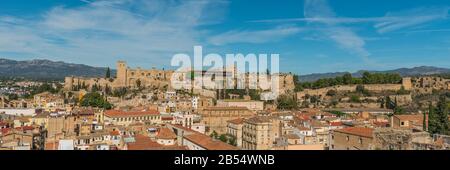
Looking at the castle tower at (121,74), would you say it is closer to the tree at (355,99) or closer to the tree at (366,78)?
the tree at (355,99)

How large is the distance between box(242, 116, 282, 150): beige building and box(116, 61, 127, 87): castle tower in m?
21.8

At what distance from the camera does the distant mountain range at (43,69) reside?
67.8 metres

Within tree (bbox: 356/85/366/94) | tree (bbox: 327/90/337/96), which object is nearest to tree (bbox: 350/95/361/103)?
tree (bbox: 356/85/366/94)

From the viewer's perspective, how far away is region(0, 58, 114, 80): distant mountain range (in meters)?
67.8

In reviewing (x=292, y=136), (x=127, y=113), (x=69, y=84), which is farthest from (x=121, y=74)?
(x=292, y=136)

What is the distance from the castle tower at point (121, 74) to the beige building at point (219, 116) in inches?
632

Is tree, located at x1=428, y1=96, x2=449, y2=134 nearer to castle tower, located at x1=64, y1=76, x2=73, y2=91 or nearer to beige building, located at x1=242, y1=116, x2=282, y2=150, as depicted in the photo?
beige building, located at x1=242, y1=116, x2=282, y2=150

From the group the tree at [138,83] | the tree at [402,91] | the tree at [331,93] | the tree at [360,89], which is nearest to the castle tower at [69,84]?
the tree at [138,83]

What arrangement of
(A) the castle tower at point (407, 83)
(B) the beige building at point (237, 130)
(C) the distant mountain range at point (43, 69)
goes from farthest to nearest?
(C) the distant mountain range at point (43, 69)
(A) the castle tower at point (407, 83)
(B) the beige building at point (237, 130)
